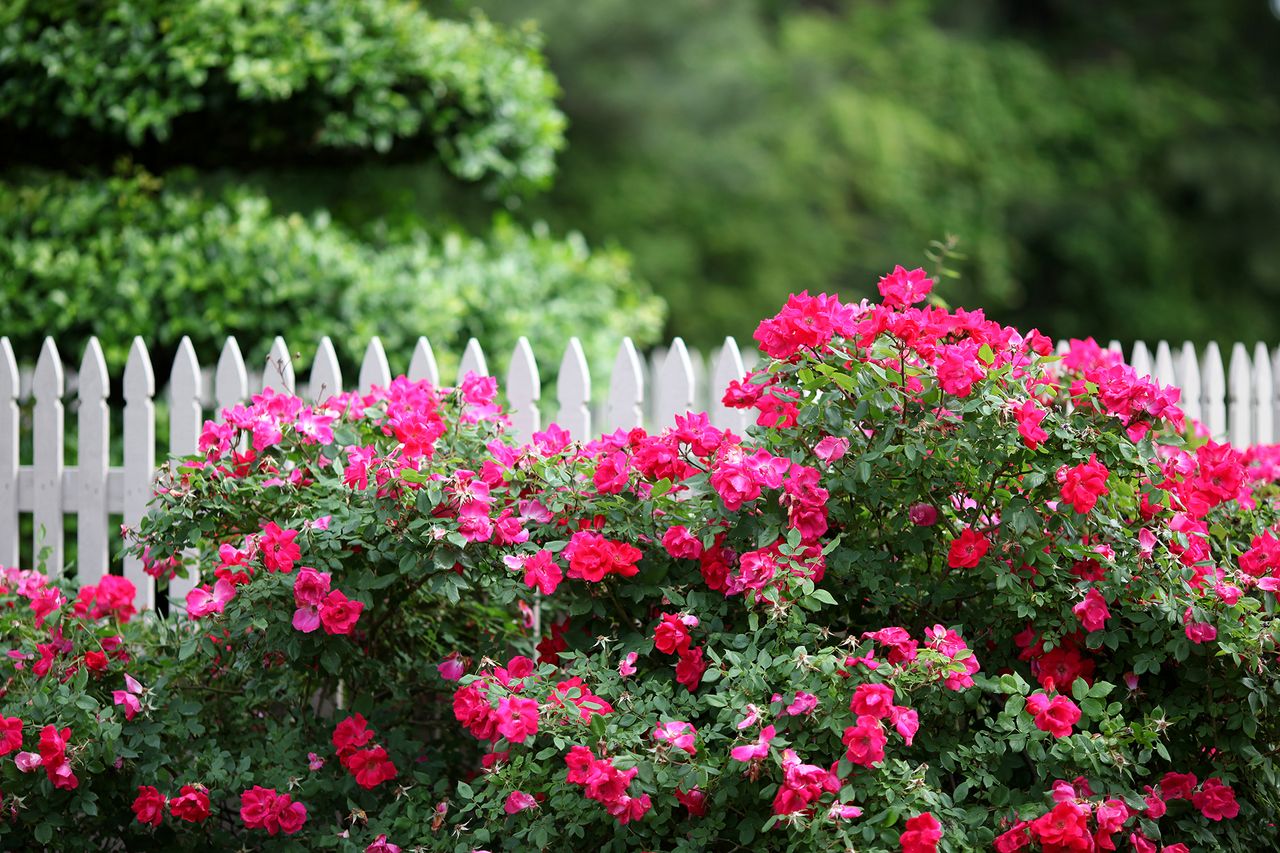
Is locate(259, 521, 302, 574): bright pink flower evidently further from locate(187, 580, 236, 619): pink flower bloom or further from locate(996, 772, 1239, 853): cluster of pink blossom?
locate(996, 772, 1239, 853): cluster of pink blossom

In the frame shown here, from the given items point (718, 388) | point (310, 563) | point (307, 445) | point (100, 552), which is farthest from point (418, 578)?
point (100, 552)

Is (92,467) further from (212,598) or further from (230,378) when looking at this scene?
(212,598)

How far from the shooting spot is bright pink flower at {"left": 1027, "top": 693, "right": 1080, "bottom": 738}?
2.12 metres

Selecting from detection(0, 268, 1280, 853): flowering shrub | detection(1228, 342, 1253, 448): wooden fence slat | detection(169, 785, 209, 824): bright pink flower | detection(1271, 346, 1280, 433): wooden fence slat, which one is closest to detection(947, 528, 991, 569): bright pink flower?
detection(0, 268, 1280, 853): flowering shrub

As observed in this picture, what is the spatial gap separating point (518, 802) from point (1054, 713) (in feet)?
3.11

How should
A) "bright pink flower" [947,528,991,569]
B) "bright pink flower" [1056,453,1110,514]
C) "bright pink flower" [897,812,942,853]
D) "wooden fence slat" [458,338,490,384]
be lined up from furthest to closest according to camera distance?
"wooden fence slat" [458,338,490,384]
"bright pink flower" [947,528,991,569]
"bright pink flower" [1056,453,1110,514]
"bright pink flower" [897,812,942,853]

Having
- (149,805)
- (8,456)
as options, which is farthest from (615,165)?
(149,805)

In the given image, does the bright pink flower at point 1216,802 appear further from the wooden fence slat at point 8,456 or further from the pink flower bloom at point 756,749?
the wooden fence slat at point 8,456

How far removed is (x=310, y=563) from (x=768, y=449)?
0.93 m

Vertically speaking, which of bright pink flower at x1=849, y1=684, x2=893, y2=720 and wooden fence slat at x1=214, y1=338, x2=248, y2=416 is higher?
wooden fence slat at x1=214, y1=338, x2=248, y2=416

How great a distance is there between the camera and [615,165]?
1305 cm

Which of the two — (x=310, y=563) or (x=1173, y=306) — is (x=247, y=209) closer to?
(x=310, y=563)

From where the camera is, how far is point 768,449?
2434 millimetres

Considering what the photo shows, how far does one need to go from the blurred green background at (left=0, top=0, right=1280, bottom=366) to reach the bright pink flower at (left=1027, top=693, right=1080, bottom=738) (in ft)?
4.11
